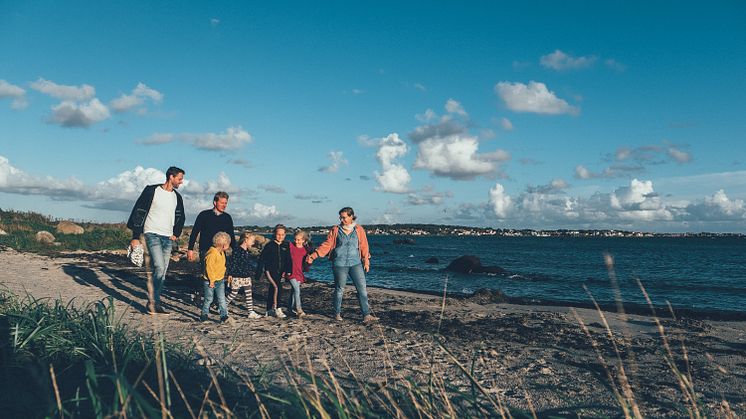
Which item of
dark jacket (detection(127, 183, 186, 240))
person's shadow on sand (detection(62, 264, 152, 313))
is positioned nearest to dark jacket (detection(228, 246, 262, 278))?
dark jacket (detection(127, 183, 186, 240))

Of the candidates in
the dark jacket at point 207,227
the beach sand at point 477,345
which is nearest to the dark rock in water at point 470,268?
the beach sand at point 477,345

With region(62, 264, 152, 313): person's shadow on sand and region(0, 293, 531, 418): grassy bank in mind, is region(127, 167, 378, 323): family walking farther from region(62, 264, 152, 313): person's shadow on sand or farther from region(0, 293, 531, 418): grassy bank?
region(0, 293, 531, 418): grassy bank

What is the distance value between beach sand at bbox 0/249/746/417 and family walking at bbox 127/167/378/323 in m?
0.49

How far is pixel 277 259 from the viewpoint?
28.7ft

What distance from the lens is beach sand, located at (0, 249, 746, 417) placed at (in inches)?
183

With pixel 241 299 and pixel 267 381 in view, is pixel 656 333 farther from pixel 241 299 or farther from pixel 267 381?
pixel 241 299

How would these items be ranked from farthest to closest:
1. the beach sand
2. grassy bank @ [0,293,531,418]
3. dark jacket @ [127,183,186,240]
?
1. dark jacket @ [127,183,186,240]
2. the beach sand
3. grassy bank @ [0,293,531,418]

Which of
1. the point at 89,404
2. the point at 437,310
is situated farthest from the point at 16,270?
the point at 89,404

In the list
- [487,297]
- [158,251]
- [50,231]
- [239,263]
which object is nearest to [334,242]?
[239,263]

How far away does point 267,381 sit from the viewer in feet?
14.1

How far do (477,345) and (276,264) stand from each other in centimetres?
394

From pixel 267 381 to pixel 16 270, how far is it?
1296cm

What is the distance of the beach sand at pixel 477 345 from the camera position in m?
4.65

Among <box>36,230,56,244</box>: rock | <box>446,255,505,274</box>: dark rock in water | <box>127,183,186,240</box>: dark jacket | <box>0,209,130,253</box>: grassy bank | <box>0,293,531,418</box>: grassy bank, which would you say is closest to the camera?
<box>0,293,531,418</box>: grassy bank
